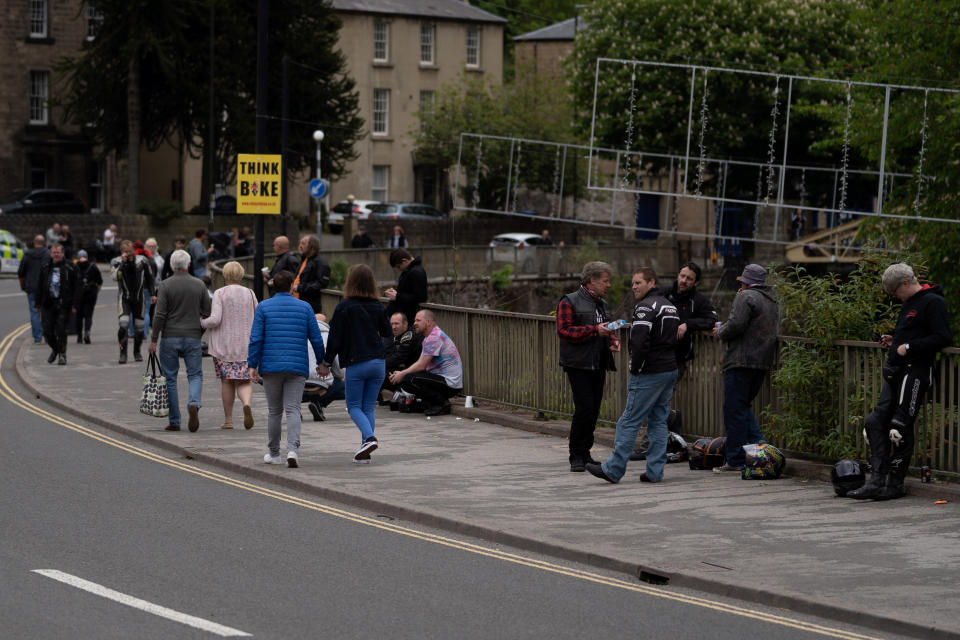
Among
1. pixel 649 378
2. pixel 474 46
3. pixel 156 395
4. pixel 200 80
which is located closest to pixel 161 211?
pixel 200 80

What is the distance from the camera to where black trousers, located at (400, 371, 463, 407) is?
16578 mm

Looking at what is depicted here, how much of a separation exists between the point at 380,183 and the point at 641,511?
64621 mm

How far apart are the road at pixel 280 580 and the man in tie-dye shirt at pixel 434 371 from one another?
4628 millimetres

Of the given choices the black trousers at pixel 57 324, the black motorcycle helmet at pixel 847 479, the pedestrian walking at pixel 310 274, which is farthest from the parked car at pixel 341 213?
the black motorcycle helmet at pixel 847 479

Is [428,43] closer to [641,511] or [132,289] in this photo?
[132,289]

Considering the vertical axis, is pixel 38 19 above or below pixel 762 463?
above

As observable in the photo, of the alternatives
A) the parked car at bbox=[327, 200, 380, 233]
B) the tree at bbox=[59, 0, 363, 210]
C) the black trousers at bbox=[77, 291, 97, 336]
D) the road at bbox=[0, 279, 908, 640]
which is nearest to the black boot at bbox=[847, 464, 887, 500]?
the road at bbox=[0, 279, 908, 640]

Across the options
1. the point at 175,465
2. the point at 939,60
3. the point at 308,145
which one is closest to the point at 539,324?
the point at 175,465

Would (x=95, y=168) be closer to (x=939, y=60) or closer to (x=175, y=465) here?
(x=939, y=60)

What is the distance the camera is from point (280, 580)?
8508 mm

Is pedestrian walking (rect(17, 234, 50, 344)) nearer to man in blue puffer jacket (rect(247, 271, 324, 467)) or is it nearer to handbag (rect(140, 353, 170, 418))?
handbag (rect(140, 353, 170, 418))

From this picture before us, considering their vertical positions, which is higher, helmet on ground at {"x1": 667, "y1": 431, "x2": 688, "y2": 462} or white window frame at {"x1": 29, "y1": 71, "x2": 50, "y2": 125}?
white window frame at {"x1": 29, "y1": 71, "x2": 50, "y2": 125}

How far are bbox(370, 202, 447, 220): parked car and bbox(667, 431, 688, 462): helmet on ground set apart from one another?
5086 cm

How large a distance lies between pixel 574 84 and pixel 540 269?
492 inches
